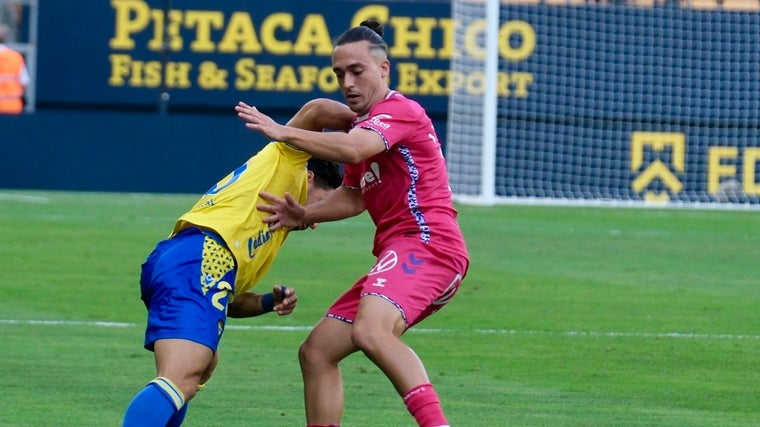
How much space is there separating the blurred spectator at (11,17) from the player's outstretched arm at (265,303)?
19.6 m

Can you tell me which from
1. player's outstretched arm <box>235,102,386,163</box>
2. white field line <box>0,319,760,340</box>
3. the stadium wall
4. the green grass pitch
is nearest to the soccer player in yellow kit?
player's outstretched arm <box>235,102,386,163</box>

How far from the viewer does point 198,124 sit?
80.3 ft

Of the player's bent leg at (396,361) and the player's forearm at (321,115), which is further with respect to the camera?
the player's forearm at (321,115)

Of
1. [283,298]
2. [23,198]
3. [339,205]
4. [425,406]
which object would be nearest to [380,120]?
[339,205]

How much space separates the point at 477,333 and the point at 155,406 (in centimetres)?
510

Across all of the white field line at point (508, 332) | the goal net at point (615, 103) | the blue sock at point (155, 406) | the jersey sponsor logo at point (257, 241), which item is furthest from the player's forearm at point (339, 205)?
the goal net at point (615, 103)

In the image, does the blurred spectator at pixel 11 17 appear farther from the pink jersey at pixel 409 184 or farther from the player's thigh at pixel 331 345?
the player's thigh at pixel 331 345

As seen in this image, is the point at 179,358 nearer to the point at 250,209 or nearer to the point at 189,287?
the point at 189,287

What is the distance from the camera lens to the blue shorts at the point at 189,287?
20.1ft

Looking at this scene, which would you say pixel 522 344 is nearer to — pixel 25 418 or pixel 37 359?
pixel 37 359

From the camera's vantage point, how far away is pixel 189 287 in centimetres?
621

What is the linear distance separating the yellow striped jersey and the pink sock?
87cm

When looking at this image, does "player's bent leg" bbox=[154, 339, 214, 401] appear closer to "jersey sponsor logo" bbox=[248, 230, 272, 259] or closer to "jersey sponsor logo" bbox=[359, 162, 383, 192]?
"jersey sponsor logo" bbox=[248, 230, 272, 259]

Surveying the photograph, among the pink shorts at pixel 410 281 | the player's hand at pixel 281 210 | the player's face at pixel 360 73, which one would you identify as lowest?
the pink shorts at pixel 410 281
